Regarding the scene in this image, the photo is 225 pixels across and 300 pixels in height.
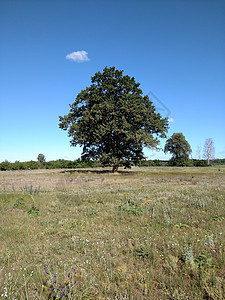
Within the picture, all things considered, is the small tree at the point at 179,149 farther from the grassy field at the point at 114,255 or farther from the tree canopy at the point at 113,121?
the grassy field at the point at 114,255

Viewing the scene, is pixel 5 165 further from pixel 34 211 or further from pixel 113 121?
pixel 34 211

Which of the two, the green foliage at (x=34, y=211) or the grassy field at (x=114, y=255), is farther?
the green foliage at (x=34, y=211)

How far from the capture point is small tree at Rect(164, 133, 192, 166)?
255ft

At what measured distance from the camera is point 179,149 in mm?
78125

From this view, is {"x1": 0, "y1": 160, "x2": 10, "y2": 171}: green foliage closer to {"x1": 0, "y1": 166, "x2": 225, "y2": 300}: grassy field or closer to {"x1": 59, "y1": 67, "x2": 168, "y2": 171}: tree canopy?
{"x1": 59, "y1": 67, "x2": 168, "y2": 171}: tree canopy

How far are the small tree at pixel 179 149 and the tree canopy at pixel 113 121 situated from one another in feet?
161

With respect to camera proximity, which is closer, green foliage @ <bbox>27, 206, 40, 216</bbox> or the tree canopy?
green foliage @ <bbox>27, 206, 40, 216</bbox>

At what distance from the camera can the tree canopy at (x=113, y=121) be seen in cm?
2927

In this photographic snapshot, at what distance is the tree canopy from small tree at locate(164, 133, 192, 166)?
4893 centimetres

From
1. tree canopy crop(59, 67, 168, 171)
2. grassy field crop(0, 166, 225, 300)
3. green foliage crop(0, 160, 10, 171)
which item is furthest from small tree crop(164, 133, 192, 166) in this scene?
grassy field crop(0, 166, 225, 300)

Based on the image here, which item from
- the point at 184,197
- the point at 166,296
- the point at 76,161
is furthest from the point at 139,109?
the point at 76,161

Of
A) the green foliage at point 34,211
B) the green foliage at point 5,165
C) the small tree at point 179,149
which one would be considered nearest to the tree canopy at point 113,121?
the green foliage at point 34,211

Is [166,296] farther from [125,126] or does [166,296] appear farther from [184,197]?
[125,126]

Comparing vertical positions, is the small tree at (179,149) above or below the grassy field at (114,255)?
above
